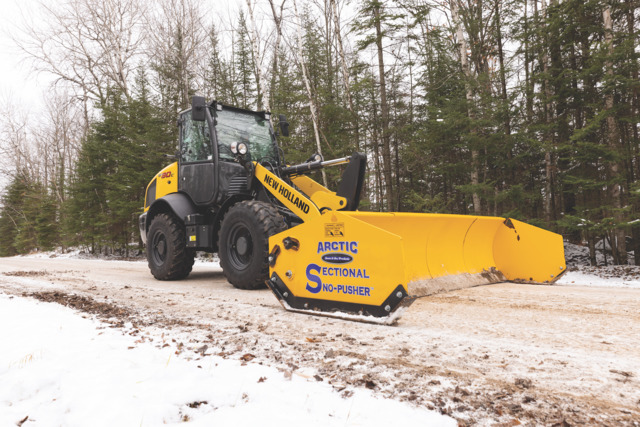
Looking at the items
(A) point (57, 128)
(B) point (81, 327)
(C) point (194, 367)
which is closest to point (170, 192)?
(B) point (81, 327)

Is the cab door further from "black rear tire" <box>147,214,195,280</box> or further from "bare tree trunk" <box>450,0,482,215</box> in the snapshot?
"bare tree trunk" <box>450,0,482,215</box>

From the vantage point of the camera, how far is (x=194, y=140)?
20.9 feet

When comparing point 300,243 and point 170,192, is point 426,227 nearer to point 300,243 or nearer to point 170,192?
point 300,243

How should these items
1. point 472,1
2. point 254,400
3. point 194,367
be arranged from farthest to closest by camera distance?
1. point 472,1
2. point 194,367
3. point 254,400

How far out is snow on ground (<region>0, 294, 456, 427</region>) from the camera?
155 centimetres

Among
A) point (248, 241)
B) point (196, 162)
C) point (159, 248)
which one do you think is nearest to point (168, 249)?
point (159, 248)

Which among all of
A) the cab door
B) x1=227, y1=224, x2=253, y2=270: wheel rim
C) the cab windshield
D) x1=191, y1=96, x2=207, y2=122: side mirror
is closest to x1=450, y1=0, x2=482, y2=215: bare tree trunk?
the cab windshield

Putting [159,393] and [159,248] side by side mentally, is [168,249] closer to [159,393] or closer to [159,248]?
[159,248]

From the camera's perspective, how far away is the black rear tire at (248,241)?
4.66 m

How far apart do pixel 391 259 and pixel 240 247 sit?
264cm

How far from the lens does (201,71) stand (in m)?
20.2

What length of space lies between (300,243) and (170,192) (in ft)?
13.5

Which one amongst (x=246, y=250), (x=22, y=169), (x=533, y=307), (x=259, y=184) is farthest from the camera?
(x=22, y=169)

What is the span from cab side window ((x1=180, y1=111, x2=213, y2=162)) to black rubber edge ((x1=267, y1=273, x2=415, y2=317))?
3095 millimetres
